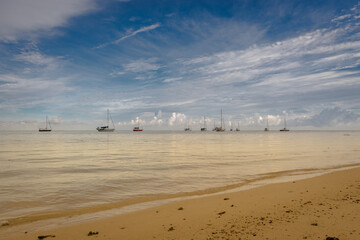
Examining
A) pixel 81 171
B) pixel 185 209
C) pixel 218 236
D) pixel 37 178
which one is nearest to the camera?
pixel 218 236

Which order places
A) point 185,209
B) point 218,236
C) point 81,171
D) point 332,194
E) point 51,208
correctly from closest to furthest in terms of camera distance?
point 218,236 < point 185,209 < point 51,208 < point 332,194 < point 81,171

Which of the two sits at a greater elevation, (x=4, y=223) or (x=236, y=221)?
(x=236, y=221)

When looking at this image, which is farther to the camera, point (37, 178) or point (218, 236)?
point (37, 178)

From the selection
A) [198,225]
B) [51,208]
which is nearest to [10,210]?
[51,208]

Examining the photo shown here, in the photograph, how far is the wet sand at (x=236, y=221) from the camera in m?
7.36

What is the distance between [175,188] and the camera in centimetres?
1498

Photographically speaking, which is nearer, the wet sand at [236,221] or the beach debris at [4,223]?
the wet sand at [236,221]

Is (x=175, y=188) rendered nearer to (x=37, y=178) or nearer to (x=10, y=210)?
(x=10, y=210)

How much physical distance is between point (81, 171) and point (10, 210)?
34.1 feet

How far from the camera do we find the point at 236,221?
8.48 metres

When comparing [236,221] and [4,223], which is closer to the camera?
[236,221]

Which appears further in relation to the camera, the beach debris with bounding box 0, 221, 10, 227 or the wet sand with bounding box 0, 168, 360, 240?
the beach debris with bounding box 0, 221, 10, 227

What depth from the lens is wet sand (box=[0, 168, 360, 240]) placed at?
7363 millimetres

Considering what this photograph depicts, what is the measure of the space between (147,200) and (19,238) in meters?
5.83
